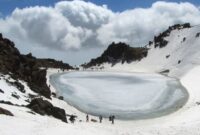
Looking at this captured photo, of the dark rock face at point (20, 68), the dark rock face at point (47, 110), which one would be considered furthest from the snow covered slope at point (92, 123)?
the dark rock face at point (20, 68)

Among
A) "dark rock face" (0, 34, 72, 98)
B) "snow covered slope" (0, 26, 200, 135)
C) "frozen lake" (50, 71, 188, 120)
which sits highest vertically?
"dark rock face" (0, 34, 72, 98)

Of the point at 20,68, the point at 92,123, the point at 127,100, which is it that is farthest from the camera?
the point at 20,68

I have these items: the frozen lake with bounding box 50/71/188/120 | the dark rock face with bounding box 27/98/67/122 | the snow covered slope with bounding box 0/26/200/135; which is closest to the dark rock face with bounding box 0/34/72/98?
the snow covered slope with bounding box 0/26/200/135

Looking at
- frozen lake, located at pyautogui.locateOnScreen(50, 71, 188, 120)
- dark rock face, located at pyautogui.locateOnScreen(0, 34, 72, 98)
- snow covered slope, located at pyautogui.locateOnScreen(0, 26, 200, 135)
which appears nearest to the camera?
snow covered slope, located at pyautogui.locateOnScreen(0, 26, 200, 135)

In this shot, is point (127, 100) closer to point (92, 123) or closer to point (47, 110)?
point (92, 123)

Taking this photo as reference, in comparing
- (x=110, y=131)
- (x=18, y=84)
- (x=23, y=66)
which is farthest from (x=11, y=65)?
(x=110, y=131)

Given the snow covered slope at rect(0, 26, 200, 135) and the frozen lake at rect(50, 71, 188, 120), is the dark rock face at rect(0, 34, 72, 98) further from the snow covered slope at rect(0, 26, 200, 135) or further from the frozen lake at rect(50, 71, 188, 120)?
the frozen lake at rect(50, 71, 188, 120)

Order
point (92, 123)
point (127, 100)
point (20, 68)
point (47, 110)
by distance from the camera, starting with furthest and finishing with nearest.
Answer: point (20, 68) → point (127, 100) → point (92, 123) → point (47, 110)

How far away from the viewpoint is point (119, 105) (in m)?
82.2

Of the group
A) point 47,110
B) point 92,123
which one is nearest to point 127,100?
point 92,123

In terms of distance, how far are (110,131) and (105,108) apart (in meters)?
32.9

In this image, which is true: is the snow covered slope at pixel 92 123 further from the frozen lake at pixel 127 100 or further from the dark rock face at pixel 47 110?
the frozen lake at pixel 127 100

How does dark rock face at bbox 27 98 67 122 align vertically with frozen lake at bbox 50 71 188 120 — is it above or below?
below

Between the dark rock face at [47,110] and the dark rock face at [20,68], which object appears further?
the dark rock face at [20,68]
